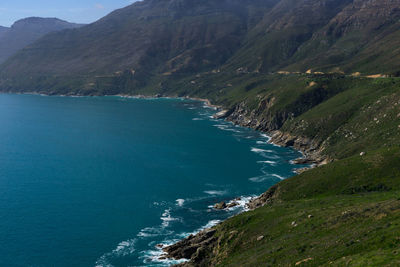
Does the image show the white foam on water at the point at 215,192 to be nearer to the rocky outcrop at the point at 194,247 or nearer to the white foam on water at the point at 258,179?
the white foam on water at the point at 258,179

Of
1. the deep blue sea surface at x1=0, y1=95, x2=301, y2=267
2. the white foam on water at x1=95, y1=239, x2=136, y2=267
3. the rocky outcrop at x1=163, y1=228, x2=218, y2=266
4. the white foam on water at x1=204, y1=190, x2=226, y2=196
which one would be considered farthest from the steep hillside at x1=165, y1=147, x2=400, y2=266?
the white foam on water at x1=204, y1=190, x2=226, y2=196

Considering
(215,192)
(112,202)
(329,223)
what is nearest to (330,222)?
(329,223)

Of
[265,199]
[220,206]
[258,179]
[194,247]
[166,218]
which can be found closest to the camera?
[194,247]

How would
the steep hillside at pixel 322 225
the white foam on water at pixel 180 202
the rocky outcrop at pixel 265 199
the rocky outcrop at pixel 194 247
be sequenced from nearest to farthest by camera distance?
1. the steep hillside at pixel 322 225
2. the rocky outcrop at pixel 194 247
3. the rocky outcrop at pixel 265 199
4. the white foam on water at pixel 180 202

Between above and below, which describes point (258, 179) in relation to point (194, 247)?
below

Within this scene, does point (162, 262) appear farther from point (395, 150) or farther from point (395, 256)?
point (395, 150)

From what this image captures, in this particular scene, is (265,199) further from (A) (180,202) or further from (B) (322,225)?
(B) (322,225)

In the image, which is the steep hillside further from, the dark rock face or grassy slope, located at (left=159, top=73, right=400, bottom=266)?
the dark rock face

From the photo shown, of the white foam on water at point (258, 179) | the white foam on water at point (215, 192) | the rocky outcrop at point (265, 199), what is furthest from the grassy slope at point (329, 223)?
the white foam on water at point (258, 179)
